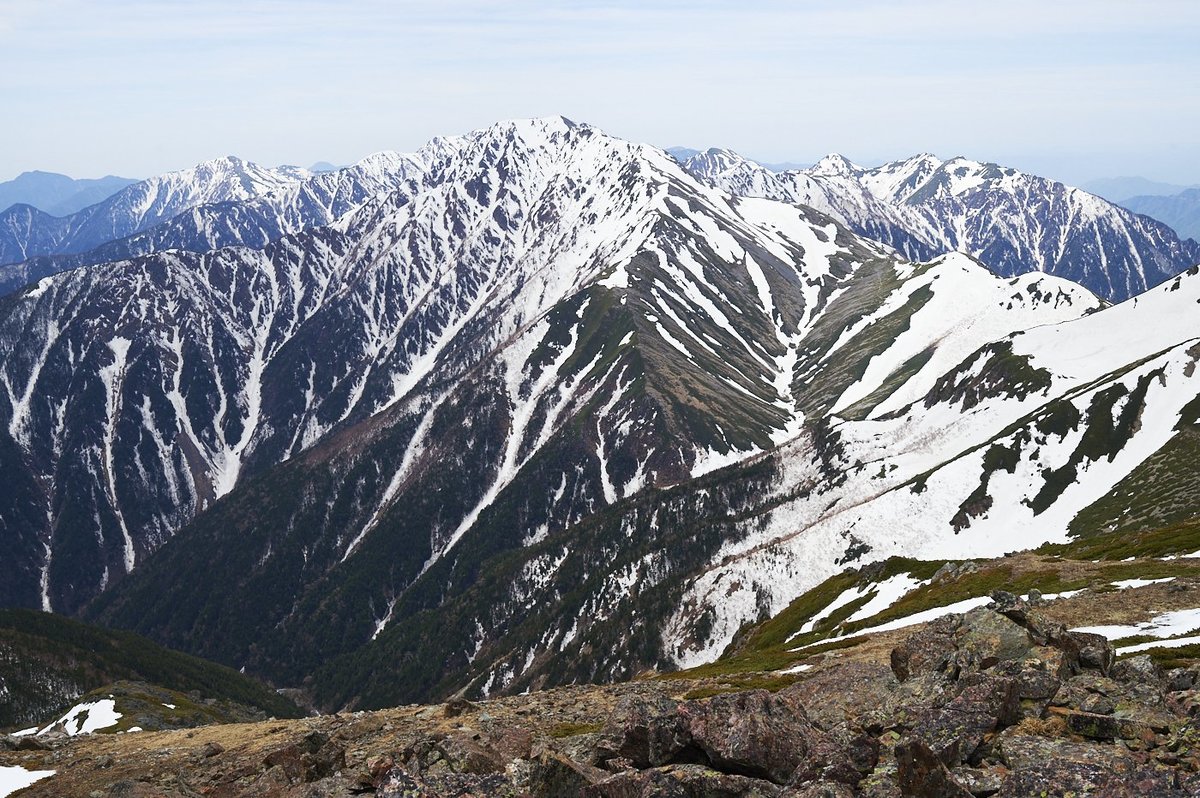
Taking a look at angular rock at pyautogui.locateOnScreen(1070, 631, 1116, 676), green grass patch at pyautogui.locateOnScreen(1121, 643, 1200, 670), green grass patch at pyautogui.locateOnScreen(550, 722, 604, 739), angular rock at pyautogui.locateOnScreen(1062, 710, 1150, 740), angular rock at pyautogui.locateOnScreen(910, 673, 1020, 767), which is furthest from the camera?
green grass patch at pyautogui.locateOnScreen(550, 722, 604, 739)

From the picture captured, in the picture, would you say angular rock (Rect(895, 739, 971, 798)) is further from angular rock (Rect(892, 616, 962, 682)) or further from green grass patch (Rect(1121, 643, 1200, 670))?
green grass patch (Rect(1121, 643, 1200, 670))

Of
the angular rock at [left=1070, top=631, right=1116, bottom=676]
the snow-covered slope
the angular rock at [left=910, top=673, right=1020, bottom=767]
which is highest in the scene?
the angular rock at [left=910, top=673, right=1020, bottom=767]

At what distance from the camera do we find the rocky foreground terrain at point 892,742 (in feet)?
67.4

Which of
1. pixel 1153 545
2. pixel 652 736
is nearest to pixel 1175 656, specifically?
pixel 652 736

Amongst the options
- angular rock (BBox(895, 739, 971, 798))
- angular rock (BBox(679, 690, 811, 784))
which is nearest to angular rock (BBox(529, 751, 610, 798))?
angular rock (BBox(679, 690, 811, 784))

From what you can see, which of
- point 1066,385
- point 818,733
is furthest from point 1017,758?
point 1066,385

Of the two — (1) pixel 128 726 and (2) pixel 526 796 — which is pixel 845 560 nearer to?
(1) pixel 128 726

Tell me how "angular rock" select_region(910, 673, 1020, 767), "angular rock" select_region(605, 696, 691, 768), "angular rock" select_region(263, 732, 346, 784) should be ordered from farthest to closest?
"angular rock" select_region(263, 732, 346, 784) → "angular rock" select_region(605, 696, 691, 768) → "angular rock" select_region(910, 673, 1020, 767)

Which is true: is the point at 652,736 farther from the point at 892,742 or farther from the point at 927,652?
the point at 927,652

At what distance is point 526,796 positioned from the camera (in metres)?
25.0

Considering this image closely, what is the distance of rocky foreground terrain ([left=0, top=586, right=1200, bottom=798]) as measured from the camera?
2055 centimetres

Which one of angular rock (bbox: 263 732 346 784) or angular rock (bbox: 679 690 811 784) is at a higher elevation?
angular rock (bbox: 679 690 811 784)

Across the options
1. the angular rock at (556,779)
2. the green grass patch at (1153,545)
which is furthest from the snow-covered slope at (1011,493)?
the angular rock at (556,779)

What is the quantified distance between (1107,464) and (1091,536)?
1218 inches
